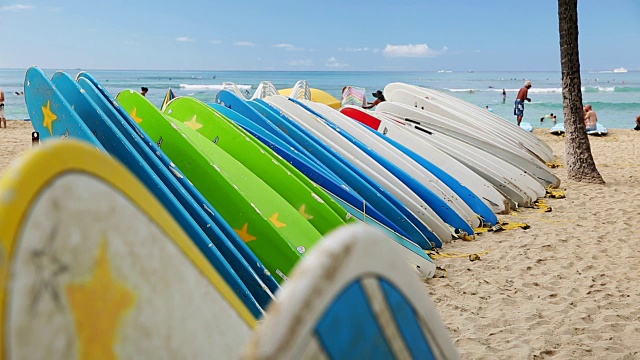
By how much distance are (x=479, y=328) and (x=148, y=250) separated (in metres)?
2.33

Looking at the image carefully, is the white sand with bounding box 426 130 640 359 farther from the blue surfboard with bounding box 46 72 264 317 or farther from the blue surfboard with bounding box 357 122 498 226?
the blue surfboard with bounding box 46 72 264 317

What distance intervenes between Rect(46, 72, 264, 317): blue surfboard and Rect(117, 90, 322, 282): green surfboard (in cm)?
36

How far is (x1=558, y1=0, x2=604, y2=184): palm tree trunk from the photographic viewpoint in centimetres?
701

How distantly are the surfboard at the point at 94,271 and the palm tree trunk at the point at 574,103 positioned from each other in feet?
21.8

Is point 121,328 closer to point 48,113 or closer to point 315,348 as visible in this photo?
point 315,348

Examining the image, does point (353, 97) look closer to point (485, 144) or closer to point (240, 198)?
point (485, 144)

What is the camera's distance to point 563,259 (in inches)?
164

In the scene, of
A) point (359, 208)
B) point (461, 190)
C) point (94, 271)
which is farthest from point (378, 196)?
point (94, 271)

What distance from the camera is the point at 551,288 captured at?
3623mm

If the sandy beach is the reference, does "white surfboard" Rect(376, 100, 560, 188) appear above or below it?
above

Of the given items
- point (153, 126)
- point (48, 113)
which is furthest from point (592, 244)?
point (48, 113)

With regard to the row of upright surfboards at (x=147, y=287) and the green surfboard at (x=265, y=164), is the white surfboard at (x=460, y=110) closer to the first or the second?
the green surfboard at (x=265, y=164)

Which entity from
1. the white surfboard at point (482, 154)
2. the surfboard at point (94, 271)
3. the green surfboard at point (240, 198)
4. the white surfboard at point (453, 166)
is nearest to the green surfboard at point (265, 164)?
the green surfboard at point (240, 198)

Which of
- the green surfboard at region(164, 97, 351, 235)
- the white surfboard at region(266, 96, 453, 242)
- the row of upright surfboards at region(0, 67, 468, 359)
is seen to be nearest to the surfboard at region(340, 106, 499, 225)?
the white surfboard at region(266, 96, 453, 242)
